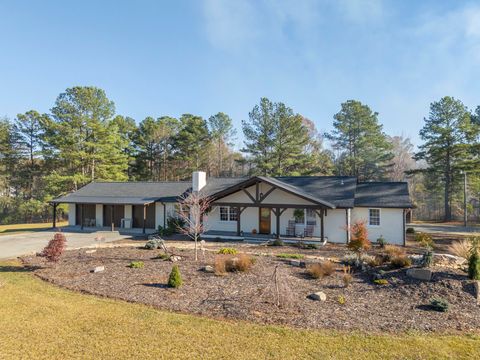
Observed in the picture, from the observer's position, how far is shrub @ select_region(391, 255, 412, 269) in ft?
37.6

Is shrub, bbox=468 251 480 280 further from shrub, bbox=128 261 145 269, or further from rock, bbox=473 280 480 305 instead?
shrub, bbox=128 261 145 269

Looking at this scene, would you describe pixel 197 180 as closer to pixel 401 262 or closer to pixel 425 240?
pixel 401 262

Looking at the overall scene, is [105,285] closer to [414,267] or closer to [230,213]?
[414,267]

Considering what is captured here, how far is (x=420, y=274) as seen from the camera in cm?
1034

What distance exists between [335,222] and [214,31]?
13.7 m

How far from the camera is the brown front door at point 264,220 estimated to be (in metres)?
21.9

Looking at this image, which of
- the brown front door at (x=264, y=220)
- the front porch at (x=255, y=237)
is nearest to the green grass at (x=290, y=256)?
the front porch at (x=255, y=237)

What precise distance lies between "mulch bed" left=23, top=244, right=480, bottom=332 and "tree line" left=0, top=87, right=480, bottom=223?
89.9ft

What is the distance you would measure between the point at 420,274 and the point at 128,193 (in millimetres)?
22933

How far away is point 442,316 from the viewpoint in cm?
782

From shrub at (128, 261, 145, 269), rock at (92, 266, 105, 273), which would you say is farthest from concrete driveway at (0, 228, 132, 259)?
shrub at (128, 261, 145, 269)

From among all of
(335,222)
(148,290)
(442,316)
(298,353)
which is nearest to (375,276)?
(442,316)

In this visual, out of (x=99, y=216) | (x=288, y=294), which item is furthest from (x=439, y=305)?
(x=99, y=216)

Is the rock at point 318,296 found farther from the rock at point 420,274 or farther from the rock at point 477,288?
the rock at point 477,288
